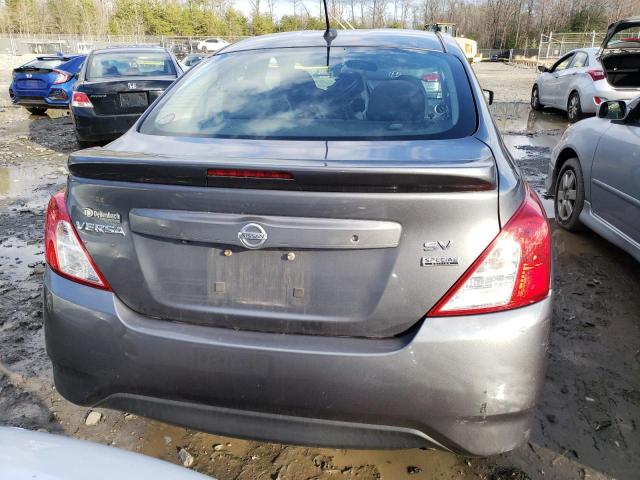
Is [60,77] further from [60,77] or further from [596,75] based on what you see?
[596,75]

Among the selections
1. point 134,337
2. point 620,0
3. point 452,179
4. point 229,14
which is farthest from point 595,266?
point 229,14

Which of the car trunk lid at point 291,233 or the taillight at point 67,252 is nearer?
the car trunk lid at point 291,233

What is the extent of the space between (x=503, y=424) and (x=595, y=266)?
114 inches

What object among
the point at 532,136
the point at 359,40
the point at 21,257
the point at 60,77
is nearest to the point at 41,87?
the point at 60,77

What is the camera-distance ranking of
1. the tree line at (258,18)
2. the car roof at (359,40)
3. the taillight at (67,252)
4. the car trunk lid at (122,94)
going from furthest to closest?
the tree line at (258,18), the car trunk lid at (122,94), the car roof at (359,40), the taillight at (67,252)

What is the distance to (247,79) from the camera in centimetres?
272

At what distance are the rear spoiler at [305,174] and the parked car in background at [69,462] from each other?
32.6 inches

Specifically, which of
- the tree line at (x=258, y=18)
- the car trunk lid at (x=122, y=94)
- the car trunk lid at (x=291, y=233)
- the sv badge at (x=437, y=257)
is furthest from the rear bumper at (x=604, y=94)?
the tree line at (x=258, y=18)

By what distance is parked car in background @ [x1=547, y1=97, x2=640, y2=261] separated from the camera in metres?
3.68

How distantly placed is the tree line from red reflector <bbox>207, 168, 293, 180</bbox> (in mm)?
57005

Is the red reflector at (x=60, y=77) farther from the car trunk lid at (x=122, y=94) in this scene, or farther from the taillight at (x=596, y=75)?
the taillight at (x=596, y=75)

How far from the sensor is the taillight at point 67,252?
1878 mm

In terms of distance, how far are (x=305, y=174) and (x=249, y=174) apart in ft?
0.59

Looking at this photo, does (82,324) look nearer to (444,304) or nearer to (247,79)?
(444,304)
